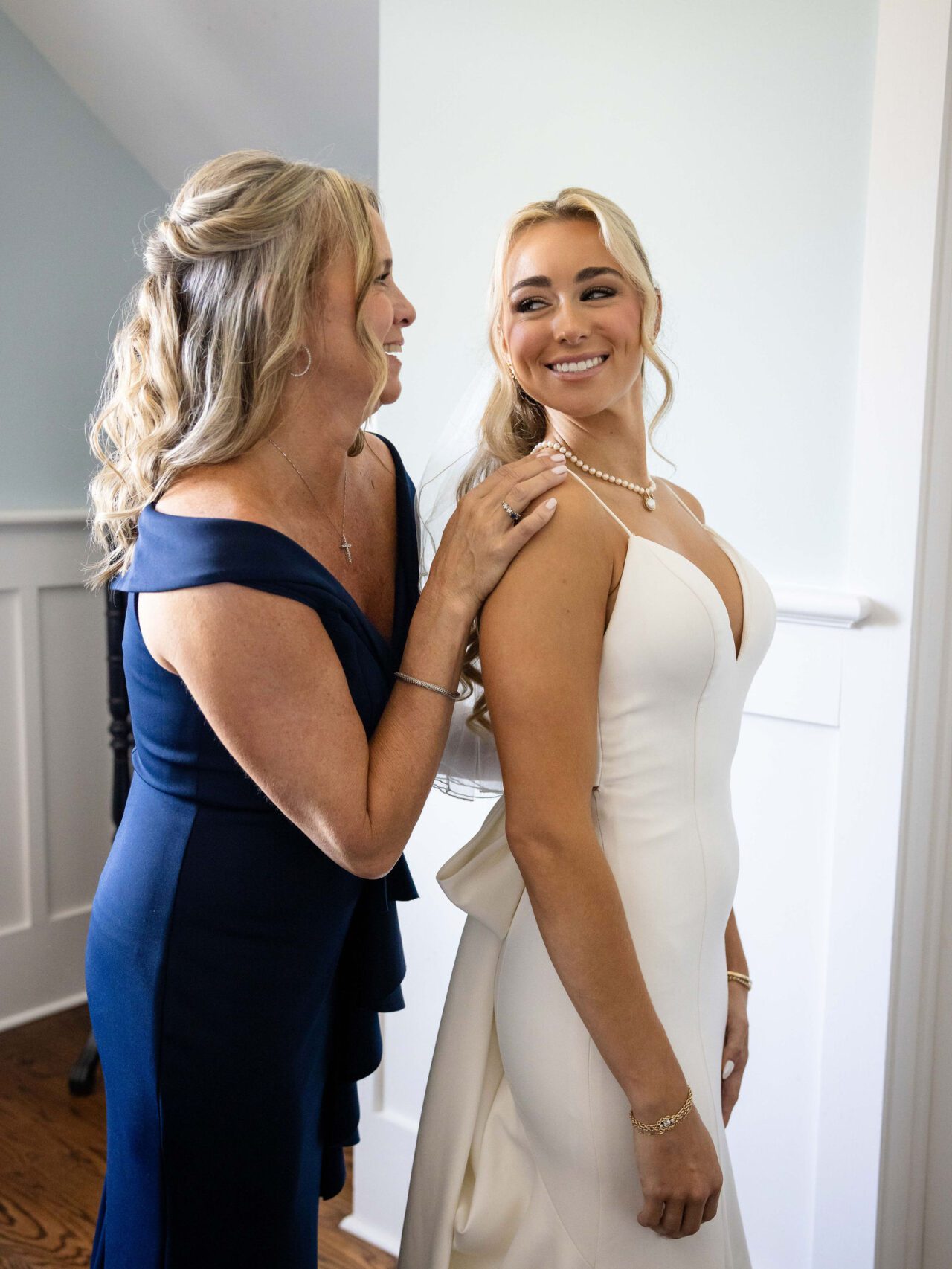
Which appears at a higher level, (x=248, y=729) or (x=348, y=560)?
(x=348, y=560)

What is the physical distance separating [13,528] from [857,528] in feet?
6.74

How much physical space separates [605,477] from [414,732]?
35 centimetres

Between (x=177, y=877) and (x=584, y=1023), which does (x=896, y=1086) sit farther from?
(x=177, y=877)

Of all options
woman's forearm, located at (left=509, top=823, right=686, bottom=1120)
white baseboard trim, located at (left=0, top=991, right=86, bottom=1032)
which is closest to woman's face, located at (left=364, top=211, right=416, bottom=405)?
woman's forearm, located at (left=509, top=823, right=686, bottom=1120)

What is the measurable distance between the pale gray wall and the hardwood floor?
4.40 feet

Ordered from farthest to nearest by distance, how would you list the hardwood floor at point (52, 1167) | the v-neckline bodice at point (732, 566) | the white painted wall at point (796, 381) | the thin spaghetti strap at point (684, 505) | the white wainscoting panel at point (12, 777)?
the white wainscoting panel at point (12, 777)
the hardwood floor at point (52, 1167)
the white painted wall at point (796, 381)
the thin spaghetti strap at point (684, 505)
the v-neckline bodice at point (732, 566)

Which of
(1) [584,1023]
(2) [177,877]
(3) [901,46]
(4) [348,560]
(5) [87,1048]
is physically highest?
(3) [901,46]

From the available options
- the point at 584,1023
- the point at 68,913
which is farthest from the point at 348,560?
the point at 68,913

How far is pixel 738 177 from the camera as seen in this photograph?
5.29 ft

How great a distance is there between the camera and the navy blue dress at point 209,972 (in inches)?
45.8

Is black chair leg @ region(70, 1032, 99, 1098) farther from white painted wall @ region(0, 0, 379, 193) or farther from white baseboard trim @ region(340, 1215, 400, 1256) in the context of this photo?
white painted wall @ region(0, 0, 379, 193)

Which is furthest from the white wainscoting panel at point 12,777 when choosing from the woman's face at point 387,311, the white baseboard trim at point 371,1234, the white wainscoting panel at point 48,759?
the woman's face at point 387,311

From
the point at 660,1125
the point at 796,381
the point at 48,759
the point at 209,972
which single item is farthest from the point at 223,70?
the point at 660,1125

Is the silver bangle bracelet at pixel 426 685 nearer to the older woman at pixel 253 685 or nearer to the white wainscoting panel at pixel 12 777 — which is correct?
the older woman at pixel 253 685
